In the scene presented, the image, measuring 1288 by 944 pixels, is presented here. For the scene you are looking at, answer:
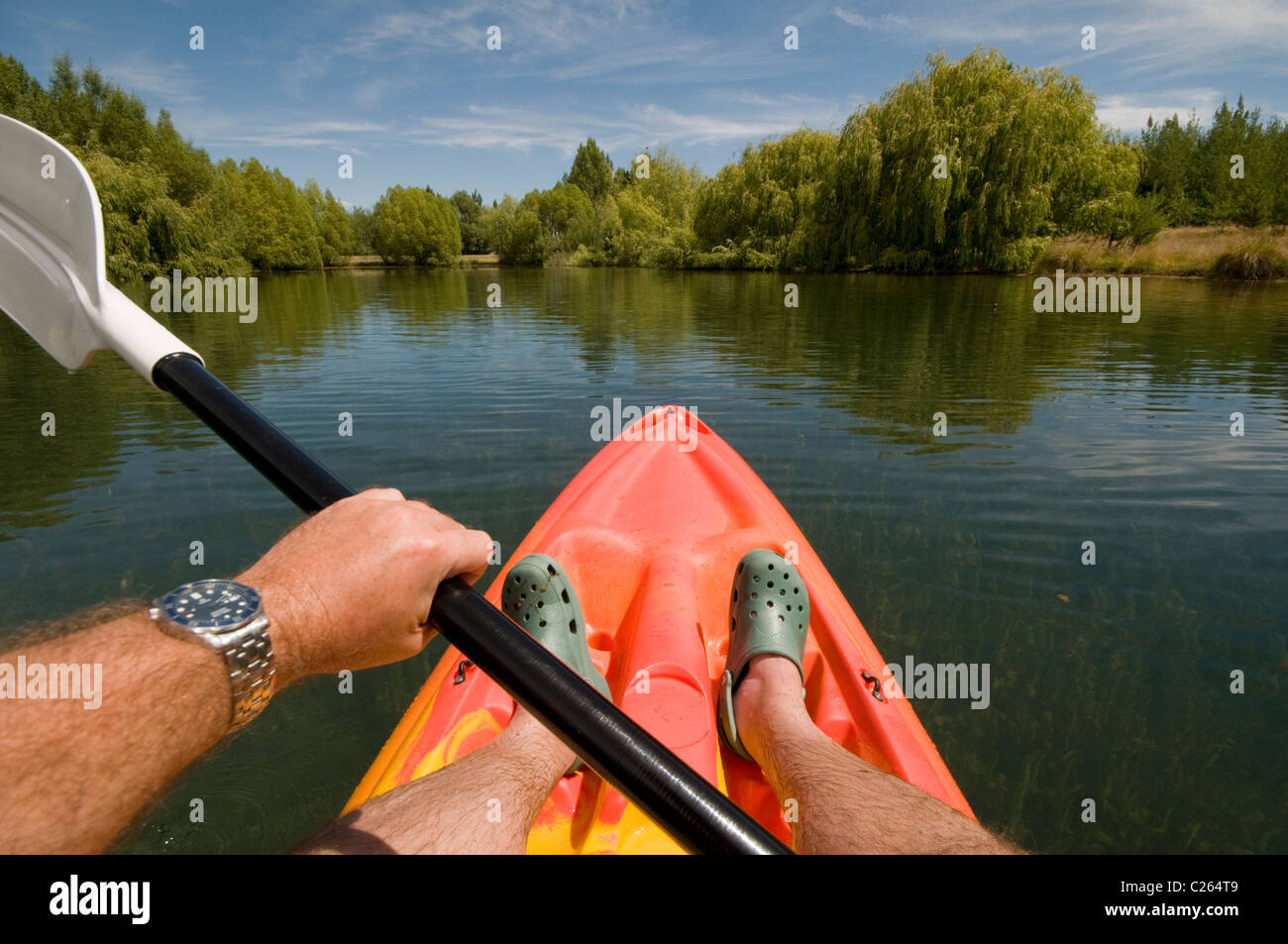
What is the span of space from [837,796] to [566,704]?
0.88 m

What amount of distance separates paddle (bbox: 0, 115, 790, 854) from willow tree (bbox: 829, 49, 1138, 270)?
29362 mm

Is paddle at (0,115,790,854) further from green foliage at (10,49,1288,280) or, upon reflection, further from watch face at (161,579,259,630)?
green foliage at (10,49,1288,280)

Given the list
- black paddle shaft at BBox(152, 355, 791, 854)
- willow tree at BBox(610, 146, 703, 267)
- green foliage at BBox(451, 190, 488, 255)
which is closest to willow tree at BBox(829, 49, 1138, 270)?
willow tree at BBox(610, 146, 703, 267)

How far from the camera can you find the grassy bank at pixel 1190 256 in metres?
22.3

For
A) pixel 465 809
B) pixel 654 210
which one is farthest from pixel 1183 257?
pixel 654 210

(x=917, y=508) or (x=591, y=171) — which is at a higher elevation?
(x=591, y=171)

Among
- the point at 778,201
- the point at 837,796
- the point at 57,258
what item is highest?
the point at 778,201

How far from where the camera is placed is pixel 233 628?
3.35 feet

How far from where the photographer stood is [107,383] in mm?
9125

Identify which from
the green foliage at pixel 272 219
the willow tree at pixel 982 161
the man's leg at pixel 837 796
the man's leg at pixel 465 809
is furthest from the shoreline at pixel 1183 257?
the green foliage at pixel 272 219

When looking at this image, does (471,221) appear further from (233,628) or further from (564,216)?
(233,628)

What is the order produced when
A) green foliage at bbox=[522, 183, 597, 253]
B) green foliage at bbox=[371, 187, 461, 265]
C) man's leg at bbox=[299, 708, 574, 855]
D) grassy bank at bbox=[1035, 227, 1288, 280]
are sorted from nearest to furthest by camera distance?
man's leg at bbox=[299, 708, 574, 855] < grassy bank at bbox=[1035, 227, 1288, 280] < green foliage at bbox=[522, 183, 597, 253] < green foliage at bbox=[371, 187, 461, 265]

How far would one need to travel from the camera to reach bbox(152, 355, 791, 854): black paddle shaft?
3.53 feet

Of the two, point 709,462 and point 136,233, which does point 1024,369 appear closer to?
point 709,462
